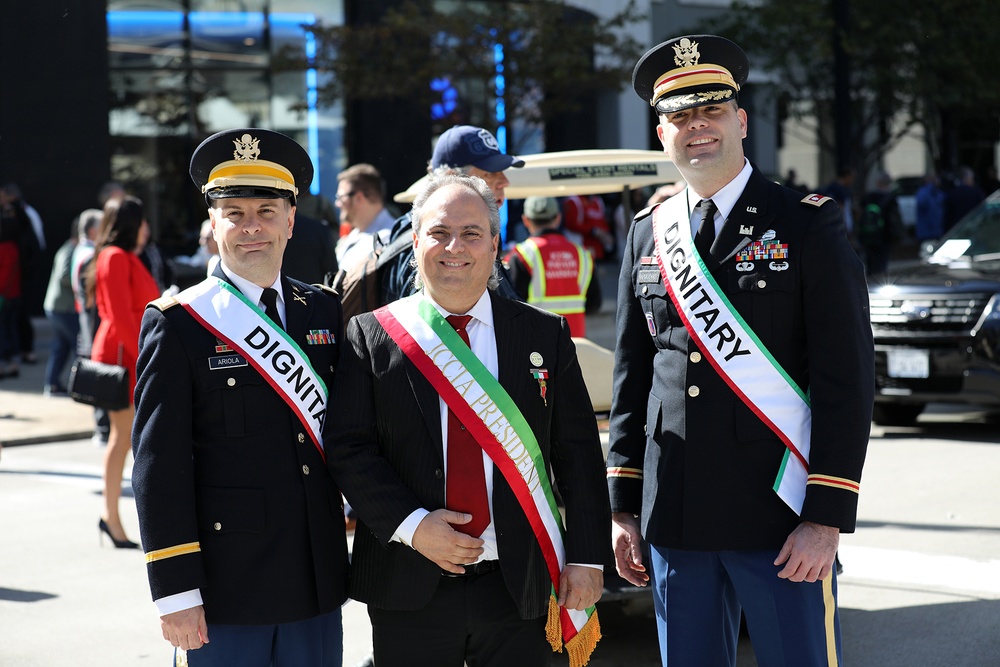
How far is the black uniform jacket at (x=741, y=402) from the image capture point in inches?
122

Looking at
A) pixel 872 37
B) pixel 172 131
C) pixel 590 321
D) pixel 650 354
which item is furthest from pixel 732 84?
pixel 872 37

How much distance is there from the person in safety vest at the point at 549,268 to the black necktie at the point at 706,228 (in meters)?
5.43

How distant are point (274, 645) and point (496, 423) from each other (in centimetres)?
85

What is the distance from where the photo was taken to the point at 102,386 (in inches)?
288

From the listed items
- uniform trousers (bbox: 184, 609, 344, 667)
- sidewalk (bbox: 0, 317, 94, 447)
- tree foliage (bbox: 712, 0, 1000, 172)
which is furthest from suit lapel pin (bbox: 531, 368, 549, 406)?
tree foliage (bbox: 712, 0, 1000, 172)

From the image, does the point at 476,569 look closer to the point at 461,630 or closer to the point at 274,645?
the point at 461,630

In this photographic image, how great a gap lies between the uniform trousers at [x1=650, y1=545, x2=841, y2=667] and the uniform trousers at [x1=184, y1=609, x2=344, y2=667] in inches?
35.8

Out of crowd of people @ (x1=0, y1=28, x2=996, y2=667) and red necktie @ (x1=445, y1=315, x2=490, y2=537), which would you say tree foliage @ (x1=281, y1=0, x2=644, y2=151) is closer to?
crowd of people @ (x1=0, y1=28, x2=996, y2=667)

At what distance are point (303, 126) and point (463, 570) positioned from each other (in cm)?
2060

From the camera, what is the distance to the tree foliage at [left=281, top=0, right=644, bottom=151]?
2045cm

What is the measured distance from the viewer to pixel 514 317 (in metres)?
3.23

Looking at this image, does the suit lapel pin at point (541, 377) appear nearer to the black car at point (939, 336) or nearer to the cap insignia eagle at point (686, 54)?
the cap insignia eagle at point (686, 54)

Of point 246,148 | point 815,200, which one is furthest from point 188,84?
point 815,200

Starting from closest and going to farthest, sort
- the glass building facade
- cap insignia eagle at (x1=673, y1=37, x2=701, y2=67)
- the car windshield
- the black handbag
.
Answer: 1. cap insignia eagle at (x1=673, y1=37, x2=701, y2=67)
2. the black handbag
3. the car windshield
4. the glass building facade
